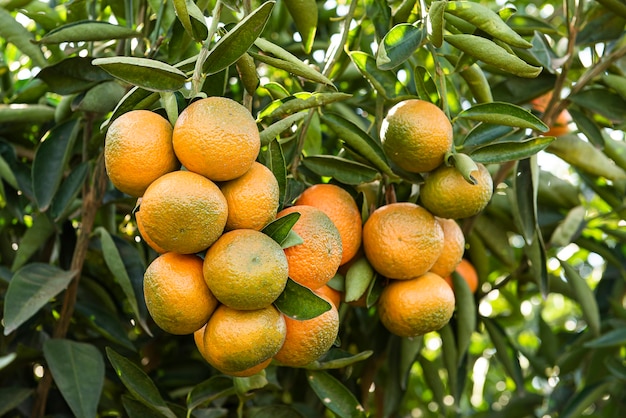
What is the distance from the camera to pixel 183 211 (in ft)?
2.47

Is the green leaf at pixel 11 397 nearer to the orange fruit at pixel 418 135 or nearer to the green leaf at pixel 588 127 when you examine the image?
the orange fruit at pixel 418 135

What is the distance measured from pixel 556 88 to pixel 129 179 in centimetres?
81

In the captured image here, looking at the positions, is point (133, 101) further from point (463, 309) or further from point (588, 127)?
point (588, 127)

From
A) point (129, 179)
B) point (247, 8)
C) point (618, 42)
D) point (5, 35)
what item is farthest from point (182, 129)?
point (618, 42)

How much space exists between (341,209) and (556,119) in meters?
0.59

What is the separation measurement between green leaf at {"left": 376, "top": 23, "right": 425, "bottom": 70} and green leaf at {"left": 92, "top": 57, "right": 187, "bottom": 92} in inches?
10.3

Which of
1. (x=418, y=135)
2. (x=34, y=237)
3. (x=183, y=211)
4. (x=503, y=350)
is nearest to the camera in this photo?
(x=183, y=211)

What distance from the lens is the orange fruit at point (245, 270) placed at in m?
0.76

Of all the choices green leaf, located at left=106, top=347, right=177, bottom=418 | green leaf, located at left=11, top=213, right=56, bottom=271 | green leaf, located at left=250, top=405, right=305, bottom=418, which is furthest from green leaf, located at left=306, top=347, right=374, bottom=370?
green leaf, located at left=11, top=213, right=56, bottom=271

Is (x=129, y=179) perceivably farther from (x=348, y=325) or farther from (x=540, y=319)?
(x=540, y=319)

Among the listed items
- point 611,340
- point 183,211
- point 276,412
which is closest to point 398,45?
point 183,211

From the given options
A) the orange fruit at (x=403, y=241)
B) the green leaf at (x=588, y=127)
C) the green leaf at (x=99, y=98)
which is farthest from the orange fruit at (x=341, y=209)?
the green leaf at (x=588, y=127)

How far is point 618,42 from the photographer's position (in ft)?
4.43

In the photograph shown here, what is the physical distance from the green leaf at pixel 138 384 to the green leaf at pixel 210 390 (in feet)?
0.16
